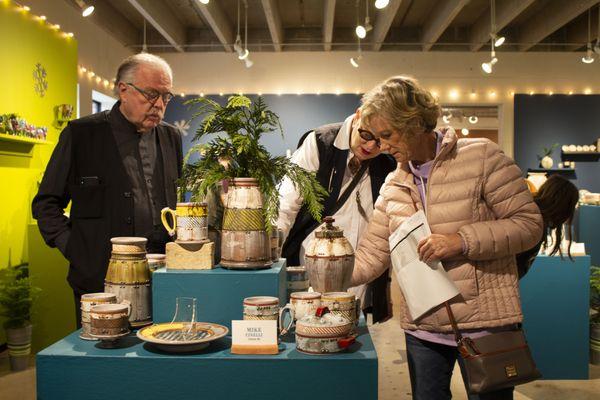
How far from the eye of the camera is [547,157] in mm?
9336

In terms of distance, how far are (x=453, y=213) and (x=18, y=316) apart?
11.9 ft

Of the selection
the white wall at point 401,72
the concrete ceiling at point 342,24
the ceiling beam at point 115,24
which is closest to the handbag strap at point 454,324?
the concrete ceiling at point 342,24

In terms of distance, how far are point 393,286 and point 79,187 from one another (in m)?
5.98

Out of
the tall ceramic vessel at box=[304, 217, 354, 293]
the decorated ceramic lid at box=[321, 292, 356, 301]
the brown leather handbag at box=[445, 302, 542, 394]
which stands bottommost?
the brown leather handbag at box=[445, 302, 542, 394]

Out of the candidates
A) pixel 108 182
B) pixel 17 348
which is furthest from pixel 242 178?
pixel 17 348

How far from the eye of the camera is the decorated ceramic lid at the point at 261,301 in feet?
4.98

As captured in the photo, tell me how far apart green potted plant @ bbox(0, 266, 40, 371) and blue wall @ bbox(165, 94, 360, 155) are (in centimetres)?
492

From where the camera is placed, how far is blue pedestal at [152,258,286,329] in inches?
64.1

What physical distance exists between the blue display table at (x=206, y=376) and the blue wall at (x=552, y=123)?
28.3 feet

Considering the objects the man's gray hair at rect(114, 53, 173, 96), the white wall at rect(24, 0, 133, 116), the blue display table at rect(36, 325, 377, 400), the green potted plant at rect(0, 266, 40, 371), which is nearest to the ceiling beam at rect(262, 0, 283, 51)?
the white wall at rect(24, 0, 133, 116)

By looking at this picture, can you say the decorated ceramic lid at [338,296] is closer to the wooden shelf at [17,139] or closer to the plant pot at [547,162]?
the wooden shelf at [17,139]

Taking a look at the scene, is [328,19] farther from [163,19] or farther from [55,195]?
[55,195]

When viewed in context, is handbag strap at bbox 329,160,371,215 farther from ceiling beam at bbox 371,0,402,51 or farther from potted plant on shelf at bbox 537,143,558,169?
potted plant on shelf at bbox 537,143,558,169

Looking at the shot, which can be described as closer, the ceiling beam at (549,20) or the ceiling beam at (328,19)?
the ceiling beam at (328,19)
